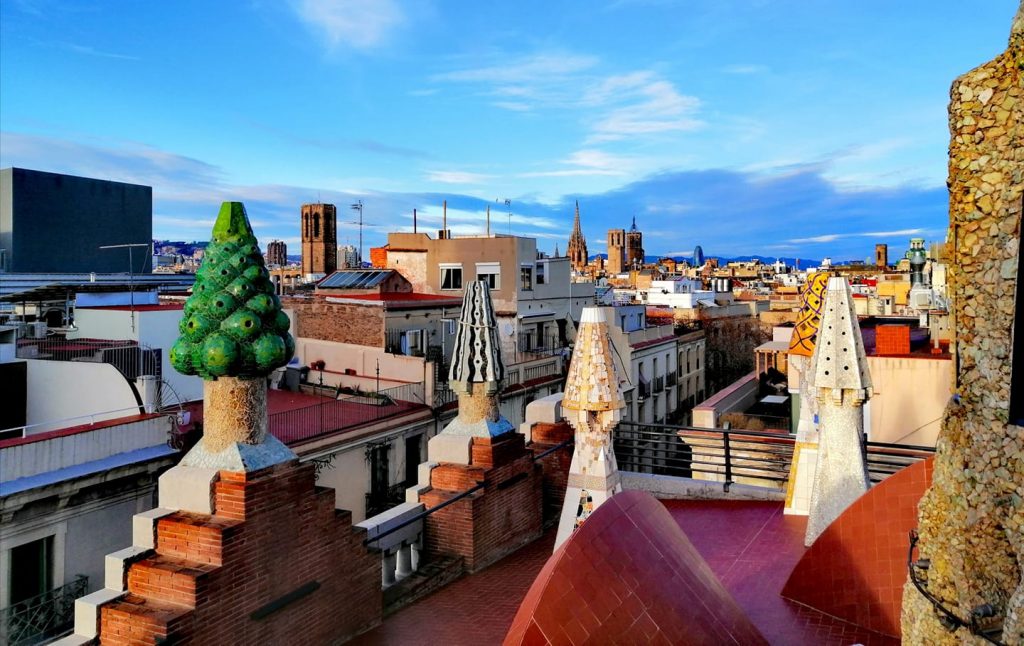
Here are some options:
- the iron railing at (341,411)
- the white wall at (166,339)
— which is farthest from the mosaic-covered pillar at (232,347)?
the white wall at (166,339)

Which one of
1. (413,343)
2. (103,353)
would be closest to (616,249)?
(413,343)

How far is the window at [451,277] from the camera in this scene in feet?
131

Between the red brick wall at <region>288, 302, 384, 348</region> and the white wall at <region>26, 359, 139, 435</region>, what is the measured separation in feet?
45.0

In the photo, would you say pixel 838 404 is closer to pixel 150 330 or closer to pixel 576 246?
pixel 150 330

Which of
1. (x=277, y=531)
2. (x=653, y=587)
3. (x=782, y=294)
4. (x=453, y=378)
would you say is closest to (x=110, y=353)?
(x=453, y=378)

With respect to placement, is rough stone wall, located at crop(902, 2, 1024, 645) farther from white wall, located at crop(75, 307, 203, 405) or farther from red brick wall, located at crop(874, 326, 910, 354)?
white wall, located at crop(75, 307, 203, 405)

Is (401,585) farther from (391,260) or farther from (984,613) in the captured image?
(391,260)

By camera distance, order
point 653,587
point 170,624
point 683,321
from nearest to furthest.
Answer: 1. point 653,587
2. point 170,624
3. point 683,321

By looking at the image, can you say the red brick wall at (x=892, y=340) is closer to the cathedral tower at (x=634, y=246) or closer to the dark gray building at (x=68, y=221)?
the dark gray building at (x=68, y=221)

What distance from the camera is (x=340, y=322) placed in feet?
101

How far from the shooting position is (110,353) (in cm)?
1944

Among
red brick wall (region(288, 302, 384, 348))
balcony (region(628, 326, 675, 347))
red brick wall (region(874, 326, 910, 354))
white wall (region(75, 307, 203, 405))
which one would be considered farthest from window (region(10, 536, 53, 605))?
balcony (region(628, 326, 675, 347))

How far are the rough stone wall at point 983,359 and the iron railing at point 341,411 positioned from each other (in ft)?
51.0

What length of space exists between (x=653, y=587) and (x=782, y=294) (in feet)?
220
